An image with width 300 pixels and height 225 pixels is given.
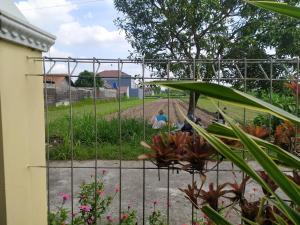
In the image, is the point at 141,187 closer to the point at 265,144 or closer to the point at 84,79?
the point at 84,79

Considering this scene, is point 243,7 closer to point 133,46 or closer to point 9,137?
point 133,46

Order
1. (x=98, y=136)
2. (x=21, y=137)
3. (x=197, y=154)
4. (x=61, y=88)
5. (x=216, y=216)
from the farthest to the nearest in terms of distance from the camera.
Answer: (x=98, y=136), (x=61, y=88), (x=21, y=137), (x=197, y=154), (x=216, y=216)

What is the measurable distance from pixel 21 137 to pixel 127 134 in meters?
6.36

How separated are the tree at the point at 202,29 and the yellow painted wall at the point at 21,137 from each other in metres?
7.34

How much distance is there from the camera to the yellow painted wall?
145cm

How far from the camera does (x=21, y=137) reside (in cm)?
161

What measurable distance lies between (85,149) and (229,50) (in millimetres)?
4101

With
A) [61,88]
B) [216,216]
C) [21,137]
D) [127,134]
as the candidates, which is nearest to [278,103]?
[21,137]

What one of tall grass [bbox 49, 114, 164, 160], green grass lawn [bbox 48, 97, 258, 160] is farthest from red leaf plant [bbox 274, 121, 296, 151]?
tall grass [bbox 49, 114, 164, 160]

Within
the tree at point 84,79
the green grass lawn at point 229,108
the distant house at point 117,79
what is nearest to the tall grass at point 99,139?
the green grass lawn at point 229,108

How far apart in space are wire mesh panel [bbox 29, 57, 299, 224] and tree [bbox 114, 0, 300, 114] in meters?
1.77

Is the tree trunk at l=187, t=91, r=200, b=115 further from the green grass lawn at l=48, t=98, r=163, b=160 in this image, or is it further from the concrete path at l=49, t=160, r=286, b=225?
the green grass lawn at l=48, t=98, r=163, b=160

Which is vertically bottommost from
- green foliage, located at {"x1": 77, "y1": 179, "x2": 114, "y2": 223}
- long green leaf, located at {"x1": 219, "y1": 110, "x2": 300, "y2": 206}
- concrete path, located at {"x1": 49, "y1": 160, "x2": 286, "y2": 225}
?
concrete path, located at {"x1": 49, "y1": 160, "x2": 286, "y2": 225}

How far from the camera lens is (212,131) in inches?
39.1
